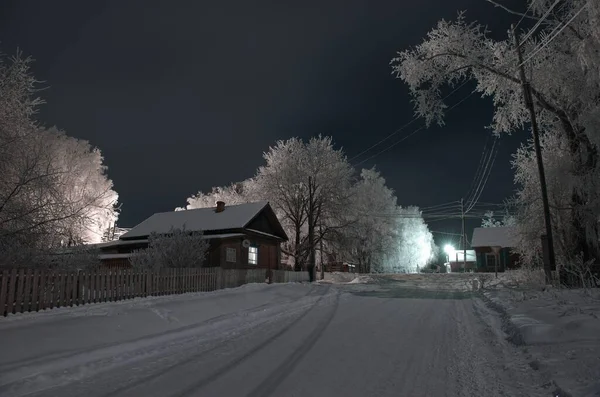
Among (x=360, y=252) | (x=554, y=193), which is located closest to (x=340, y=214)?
(x=360, y=252)

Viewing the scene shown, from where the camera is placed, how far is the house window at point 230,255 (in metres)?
29.0

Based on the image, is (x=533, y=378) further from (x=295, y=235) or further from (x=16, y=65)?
(x=295, y=235)

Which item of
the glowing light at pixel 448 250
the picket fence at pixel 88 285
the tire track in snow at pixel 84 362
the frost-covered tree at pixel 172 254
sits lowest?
the tire track in snow at pixel 84 362

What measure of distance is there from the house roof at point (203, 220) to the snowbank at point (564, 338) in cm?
2118

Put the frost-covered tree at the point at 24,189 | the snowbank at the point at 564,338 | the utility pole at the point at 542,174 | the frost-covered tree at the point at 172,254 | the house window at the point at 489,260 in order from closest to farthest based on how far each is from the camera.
Answer: the snowbank at the point at 564,338 → the frost-covered tree at the point at 24,189 → the utility pole at the point at 542,174 → the frost-covered tree at the point at 172,254 → the house window at the point at 489,260

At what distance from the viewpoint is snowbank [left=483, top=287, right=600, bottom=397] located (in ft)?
15.6

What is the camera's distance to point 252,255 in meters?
32.5

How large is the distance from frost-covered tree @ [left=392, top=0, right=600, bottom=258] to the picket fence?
13192 millimetres

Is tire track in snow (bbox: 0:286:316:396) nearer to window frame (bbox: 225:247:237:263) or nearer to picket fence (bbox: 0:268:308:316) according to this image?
picket fence (bbox: 0:268:308:316)

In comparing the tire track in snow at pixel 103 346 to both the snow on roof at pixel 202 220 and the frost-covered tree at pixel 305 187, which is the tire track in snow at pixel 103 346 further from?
the frost-covered tree at pixel 305 187

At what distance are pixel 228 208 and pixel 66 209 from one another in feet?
65.7

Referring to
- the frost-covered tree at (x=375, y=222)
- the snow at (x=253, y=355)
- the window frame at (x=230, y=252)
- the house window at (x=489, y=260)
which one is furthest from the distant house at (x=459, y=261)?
the snow at (x=253, y=355)

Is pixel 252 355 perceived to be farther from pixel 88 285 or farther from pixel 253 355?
pixel 88 285

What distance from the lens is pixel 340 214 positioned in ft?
130
